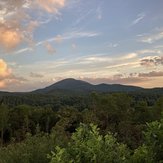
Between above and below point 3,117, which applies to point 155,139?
above

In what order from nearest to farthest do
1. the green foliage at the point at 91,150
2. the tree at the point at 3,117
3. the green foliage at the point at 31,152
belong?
the green foliage at the point at 91,150 < the green foliage at the point at 31,152 < the tree at the point at 3,117

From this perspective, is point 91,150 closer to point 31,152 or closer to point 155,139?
point 155,139

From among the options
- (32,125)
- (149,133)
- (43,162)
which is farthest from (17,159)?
(32,125)

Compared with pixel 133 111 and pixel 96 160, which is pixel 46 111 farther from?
pixel 96 160

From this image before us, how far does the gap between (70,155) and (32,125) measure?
7665 centimetres

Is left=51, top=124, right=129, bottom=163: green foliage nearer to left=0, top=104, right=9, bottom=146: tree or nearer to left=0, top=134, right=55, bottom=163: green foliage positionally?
left=0, top=134, right=55, bottom=163: green foliage

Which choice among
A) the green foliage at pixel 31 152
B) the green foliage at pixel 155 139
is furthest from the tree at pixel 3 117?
the green foliage at pixel 155 139

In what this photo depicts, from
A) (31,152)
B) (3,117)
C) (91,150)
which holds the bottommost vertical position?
(3,117)

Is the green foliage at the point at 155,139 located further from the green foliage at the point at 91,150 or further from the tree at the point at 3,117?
the tree at the point at 3,117

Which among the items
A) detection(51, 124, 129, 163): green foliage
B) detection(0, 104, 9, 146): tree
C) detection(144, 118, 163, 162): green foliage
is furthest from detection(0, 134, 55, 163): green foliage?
detection(0, 104, 9, 146): tree

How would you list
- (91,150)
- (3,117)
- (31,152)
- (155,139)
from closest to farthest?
(91,150), (155,139), (31,152), (3,117)

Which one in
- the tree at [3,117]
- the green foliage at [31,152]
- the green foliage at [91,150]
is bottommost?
the tree at [3,117]

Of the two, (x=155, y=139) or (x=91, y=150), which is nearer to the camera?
(x=91, y=150)

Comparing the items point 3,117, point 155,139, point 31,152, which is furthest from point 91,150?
point 3,117
